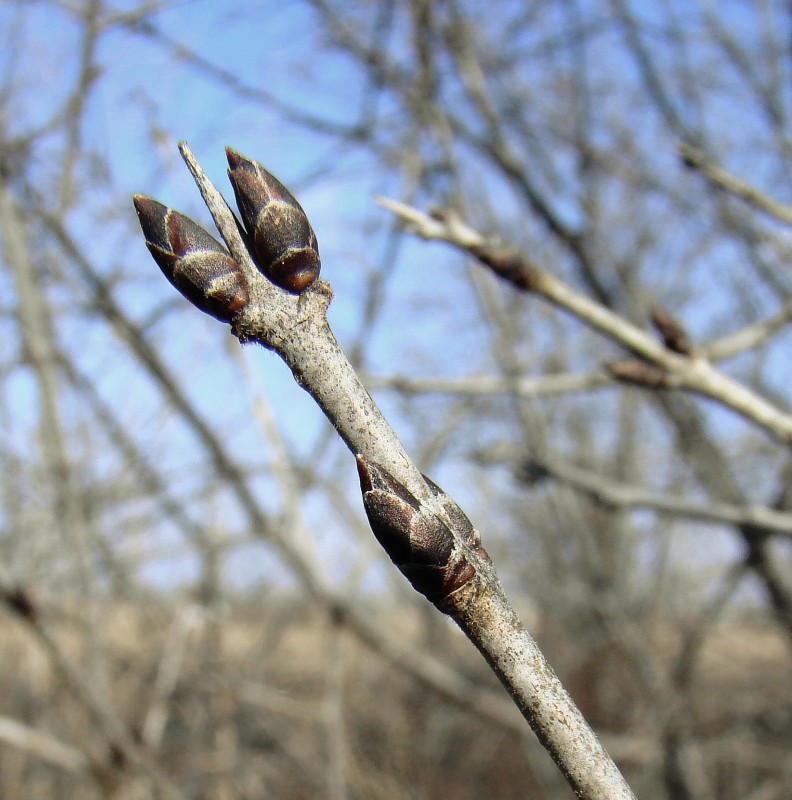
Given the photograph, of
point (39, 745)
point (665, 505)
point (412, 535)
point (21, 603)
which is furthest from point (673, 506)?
point (39, 745)

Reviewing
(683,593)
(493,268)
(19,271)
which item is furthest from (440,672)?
(683,593)

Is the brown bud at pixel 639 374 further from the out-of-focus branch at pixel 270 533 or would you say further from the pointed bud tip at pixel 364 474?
the out-of-focus branch at pixel 270 533

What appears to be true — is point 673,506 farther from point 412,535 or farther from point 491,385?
point 412,535

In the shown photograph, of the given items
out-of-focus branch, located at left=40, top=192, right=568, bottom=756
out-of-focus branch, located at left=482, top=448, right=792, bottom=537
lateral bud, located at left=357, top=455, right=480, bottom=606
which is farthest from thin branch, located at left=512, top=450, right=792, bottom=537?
lateral bud, located at left=357, top=455, right=480, bottom=606

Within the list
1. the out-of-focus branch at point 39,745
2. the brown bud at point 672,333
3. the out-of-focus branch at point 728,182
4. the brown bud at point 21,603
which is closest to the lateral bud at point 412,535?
the brown bud at point 672,333

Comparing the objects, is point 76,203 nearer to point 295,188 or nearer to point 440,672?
point 295,188

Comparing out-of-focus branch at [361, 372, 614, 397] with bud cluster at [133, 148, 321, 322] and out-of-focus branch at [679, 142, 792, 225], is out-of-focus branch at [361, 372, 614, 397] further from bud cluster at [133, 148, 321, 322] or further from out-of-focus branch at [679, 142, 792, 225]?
bud cluster at [133, 148, 321, 322]
